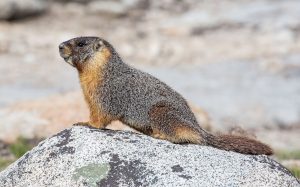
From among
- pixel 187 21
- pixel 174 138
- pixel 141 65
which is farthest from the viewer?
pixel 187 21

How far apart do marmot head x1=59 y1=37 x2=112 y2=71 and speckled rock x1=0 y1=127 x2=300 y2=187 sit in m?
0.72

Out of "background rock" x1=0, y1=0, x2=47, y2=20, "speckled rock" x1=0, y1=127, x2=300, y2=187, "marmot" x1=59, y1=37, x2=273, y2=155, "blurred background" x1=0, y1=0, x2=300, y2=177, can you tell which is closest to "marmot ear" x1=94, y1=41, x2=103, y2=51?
"marmot" x1=59, y1=37, x2=273, y2=155

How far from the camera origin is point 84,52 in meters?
7.33

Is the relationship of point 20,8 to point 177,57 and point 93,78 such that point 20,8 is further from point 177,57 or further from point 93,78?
point 93,78

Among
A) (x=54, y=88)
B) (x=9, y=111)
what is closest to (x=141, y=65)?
(x=54, y=88)

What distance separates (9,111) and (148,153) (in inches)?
309

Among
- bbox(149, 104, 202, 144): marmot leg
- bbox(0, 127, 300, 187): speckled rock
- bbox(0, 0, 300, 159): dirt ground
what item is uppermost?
bbox(0, 0, 300, 159): dirt ground

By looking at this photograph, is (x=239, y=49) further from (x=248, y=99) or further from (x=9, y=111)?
(x=9, y=111)

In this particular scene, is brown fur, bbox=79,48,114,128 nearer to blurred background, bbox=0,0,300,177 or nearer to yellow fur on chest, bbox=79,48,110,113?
yellow fur on chest, bbox=79,48,110,113

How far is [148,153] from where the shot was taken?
6512 mm

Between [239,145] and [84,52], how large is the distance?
1.55 m

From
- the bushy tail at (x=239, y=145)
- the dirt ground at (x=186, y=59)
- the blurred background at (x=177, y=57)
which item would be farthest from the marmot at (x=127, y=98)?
the dirt ground at (x=186, y=59)

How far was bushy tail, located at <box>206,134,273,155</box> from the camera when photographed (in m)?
7.00

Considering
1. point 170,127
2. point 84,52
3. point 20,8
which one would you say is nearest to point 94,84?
point 84,52
